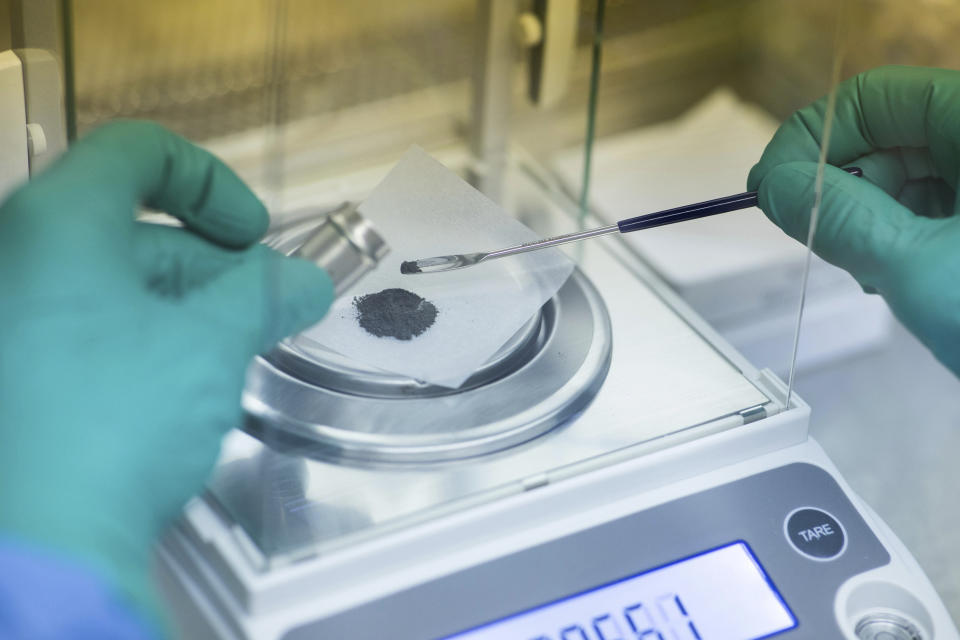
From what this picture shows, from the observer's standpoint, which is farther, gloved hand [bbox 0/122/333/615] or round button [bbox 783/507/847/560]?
round button [bbox 783/507/847/560]

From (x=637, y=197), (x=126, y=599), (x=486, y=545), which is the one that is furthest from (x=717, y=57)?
(x=126, y=599)

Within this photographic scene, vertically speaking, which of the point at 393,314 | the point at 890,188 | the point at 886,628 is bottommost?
the point at 886,628

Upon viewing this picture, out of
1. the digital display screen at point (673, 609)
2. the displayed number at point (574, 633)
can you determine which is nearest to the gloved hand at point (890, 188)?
the digital display screen at point (673, 609)

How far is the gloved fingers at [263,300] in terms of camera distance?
74cm

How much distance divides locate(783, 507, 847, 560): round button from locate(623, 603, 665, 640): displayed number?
14 centimetres

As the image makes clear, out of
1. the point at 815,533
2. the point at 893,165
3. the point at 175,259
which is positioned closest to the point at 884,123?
the point at 893,165

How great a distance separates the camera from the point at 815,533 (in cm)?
85

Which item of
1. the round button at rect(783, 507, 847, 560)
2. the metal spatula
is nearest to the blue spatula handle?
the metal spatula

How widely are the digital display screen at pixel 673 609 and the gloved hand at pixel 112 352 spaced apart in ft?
0.79

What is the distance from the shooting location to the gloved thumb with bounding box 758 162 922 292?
871mm

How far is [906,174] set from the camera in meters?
1.03

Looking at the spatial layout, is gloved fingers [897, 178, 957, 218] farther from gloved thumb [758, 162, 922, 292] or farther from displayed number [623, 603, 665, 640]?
displayed number [623, 603, 665, 640]

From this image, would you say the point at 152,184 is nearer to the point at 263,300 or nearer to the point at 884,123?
the point at 263,300

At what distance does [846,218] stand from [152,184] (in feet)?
1.78
